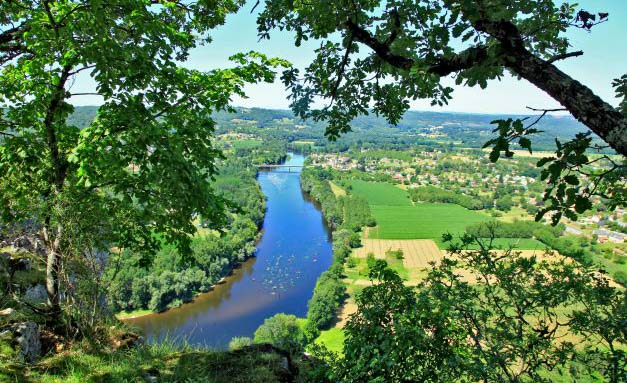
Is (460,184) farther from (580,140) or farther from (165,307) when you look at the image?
(580,140)

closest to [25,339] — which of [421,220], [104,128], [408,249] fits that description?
[104,128]

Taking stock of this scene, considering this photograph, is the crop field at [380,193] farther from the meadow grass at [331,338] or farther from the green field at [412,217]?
the meadow grass at [331,338]

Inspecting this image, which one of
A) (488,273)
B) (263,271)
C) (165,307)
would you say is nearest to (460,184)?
(263,271)

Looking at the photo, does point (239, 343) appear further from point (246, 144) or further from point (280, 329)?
point (246, 144)

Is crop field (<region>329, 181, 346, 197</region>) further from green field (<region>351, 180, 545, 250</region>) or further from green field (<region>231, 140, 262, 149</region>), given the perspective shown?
green field (<region>231, 140, 262, 149</region>)

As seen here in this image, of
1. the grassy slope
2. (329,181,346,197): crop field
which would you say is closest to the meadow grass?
the grassy slope
